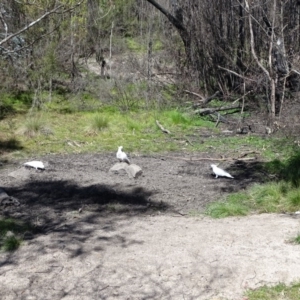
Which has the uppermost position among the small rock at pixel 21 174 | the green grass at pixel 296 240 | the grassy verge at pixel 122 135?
the green grass at pixel 296 240

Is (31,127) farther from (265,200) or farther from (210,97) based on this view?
(265,200)

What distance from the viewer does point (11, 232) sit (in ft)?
19.3

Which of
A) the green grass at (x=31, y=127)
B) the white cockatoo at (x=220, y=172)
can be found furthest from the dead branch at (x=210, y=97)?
the white cockatoo at (x=220, y=172)

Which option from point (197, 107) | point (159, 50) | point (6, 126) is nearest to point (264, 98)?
point (197, 107)

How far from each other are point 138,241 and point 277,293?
1535 mm

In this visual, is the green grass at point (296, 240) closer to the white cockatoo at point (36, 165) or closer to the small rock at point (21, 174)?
the small rock at point (21, 174)

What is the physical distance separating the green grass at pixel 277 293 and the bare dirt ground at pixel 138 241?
0.09m

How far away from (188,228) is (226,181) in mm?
1923

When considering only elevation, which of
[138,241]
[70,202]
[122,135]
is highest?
[138,241]

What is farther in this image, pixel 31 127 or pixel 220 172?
pixel 31 127

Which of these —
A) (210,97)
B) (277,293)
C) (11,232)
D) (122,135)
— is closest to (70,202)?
(11,232)

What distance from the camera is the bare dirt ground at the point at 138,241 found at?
4730 mm

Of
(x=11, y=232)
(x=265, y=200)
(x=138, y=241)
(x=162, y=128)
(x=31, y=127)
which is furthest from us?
(x=162, y=128)

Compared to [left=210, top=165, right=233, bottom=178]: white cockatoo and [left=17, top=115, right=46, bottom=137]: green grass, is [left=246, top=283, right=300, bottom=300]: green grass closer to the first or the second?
[left=210, top=165, right=233, bottom=178]: white cockatoo
